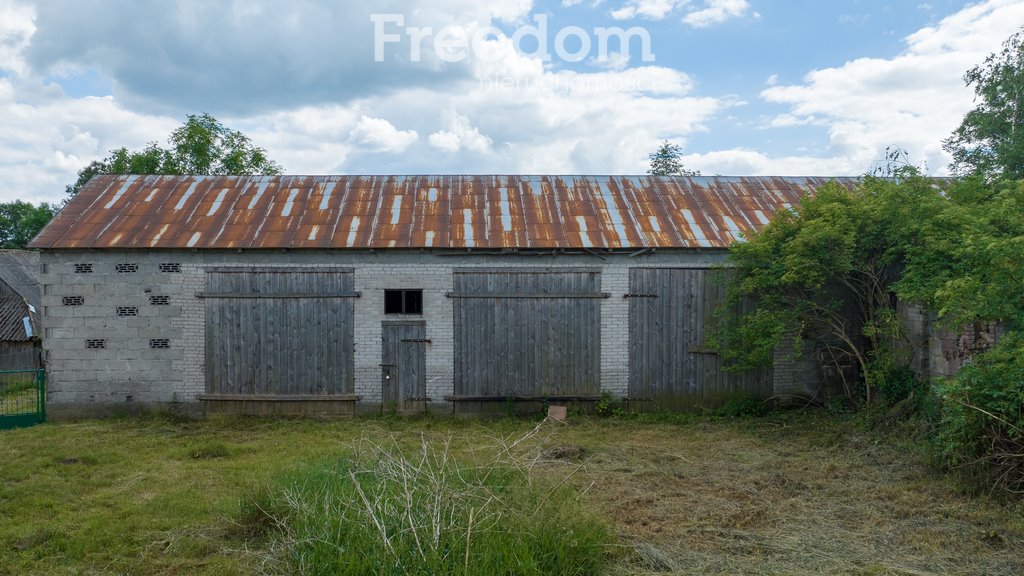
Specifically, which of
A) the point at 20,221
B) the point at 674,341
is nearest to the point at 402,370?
the point at 674,341

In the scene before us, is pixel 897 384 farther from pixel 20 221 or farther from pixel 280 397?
pixel 20 221

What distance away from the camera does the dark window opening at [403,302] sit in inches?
473

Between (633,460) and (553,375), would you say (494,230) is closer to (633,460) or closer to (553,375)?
(553,375)

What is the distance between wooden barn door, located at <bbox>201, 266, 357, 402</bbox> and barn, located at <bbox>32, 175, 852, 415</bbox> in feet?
0.09

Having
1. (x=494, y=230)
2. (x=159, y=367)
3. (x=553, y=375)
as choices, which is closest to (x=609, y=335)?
(x=553, y=375)

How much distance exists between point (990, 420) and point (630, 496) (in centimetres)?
387

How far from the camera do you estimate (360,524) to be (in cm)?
490

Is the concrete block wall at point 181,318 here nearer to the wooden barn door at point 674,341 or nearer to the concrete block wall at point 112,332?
the concrete block wall at point 112,332

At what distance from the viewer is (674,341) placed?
1211cm

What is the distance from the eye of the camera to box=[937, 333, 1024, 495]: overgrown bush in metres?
6.65

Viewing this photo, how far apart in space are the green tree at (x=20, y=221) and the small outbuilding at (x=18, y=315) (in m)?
→ 29.6

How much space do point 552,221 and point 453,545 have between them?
887cm

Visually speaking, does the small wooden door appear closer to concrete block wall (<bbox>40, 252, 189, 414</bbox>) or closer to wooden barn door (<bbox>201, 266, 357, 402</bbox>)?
wooden barn door (<bbox>201, 266, 357, 402</bbox>)

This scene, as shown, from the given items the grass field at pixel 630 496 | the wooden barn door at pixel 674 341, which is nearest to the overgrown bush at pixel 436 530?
the grass field at pixel 630 496
